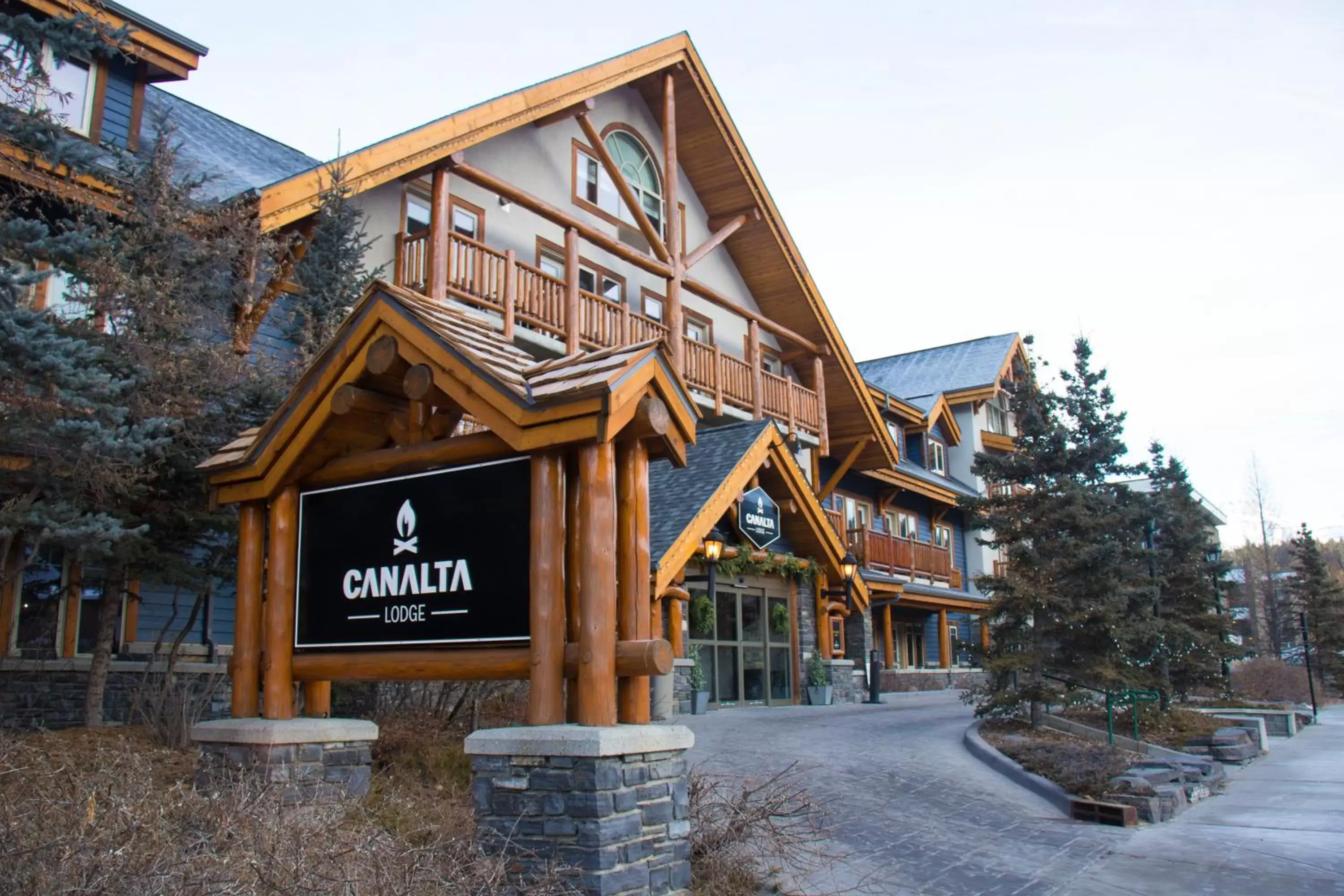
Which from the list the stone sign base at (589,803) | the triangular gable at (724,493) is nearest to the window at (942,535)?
the triangular gable at (724,493)

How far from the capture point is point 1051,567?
16094 mm

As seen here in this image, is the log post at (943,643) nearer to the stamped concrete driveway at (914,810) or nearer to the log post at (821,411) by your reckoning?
the log post at (821,411)

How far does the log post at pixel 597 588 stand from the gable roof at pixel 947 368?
3069 cm

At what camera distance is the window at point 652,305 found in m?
22.0

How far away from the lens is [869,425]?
25609 mm

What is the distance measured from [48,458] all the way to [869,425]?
19022 millimetres

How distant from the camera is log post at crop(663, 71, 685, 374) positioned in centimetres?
2088

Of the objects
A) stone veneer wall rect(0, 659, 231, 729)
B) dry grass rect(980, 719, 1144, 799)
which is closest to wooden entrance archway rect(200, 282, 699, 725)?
stone veneer wall rect(0, 659, 231, 729)

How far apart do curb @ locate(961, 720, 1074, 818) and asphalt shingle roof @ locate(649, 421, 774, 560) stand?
4825 mm

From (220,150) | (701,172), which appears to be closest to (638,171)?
(701,172)

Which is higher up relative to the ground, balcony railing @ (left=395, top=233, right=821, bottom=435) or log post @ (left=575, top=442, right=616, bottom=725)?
balcony railing @ (left=395, top=233, right=821, bottom=435)

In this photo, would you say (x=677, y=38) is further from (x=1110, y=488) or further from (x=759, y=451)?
(x=1110, y=488)

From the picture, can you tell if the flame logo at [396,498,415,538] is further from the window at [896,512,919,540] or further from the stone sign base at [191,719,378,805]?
the window at [896,512,919,540]

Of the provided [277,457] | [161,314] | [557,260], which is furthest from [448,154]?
[277,457]
